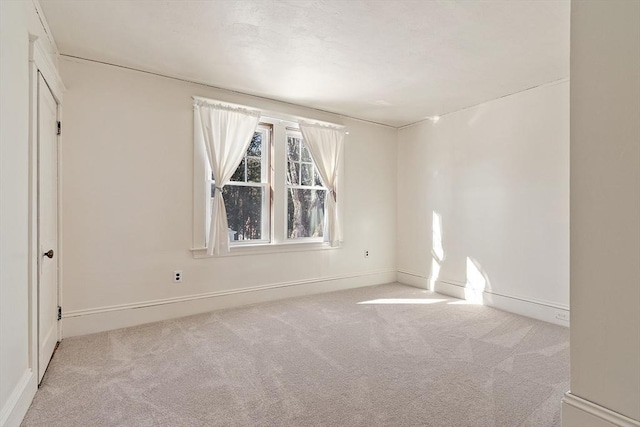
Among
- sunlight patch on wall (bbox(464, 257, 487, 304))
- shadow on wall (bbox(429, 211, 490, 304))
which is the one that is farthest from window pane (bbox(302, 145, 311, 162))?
sunlight patch on wall (bbox(464, 257, 487, 304))

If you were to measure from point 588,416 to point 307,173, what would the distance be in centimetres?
402

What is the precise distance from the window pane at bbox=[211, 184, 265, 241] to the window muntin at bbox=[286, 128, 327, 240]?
43 cm

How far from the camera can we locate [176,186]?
12.0 feet

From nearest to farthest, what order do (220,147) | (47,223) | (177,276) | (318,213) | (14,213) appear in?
(14,213) < (47,223) < (177,276) < (220,147) < (318,213)

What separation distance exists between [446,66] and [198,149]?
2817 millimetres

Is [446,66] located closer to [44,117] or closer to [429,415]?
[429,415]

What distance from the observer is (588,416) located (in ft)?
3.51

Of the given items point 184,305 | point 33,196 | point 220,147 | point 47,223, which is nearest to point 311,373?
point 184,305

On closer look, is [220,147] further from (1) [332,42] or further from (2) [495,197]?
(2) [495,197]

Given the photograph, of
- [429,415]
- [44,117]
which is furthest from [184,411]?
[44,117]

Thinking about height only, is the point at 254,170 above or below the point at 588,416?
above

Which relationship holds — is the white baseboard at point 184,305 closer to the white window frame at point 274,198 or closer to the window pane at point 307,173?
the white window frame at point 274,198

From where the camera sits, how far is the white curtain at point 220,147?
3762mm

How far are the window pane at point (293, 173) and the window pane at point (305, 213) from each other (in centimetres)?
11
